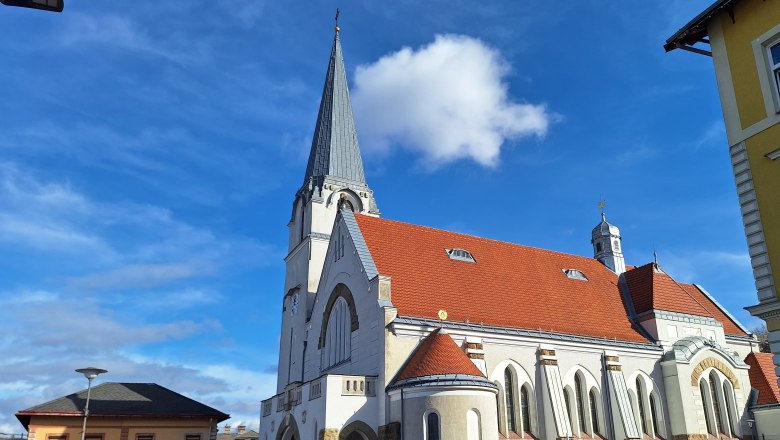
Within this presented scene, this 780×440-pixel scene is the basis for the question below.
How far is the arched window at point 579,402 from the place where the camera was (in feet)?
85.6

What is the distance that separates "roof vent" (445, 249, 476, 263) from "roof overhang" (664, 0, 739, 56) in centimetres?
1568

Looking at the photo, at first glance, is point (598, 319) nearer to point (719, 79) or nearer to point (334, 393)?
point (334, 393)

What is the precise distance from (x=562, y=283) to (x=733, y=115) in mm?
18261

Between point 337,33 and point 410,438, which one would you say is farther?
point 337,33

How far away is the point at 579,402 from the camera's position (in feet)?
87.1

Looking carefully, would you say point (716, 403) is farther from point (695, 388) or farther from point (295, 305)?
point (295, 305)

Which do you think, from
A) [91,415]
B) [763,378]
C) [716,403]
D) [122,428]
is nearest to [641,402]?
[716,403]

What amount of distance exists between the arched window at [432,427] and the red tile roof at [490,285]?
435 centimetres

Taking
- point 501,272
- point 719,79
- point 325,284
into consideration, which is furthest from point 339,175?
point 719,79

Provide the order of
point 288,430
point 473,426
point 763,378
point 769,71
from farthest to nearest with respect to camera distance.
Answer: point 763,378 < point 288,430 < point 473,426 < point 769,71

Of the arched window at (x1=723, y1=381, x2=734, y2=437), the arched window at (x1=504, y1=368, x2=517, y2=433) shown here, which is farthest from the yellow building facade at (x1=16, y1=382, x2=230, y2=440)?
the arched window at (x1=723, y1=381, x2=734, y2=437)

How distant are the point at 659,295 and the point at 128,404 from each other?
84.6 ft

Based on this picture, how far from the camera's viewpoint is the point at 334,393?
21703 millimetres

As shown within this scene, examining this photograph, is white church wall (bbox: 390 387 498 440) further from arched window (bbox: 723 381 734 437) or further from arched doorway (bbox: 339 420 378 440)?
arched window (bbox: 723 381 734 437)
